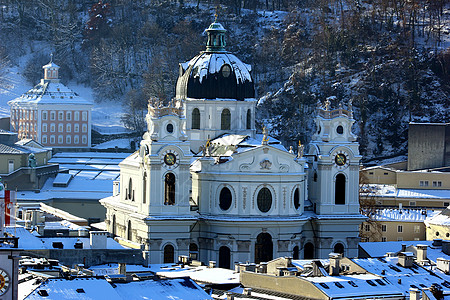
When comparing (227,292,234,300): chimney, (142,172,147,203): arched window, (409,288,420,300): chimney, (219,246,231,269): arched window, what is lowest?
(219,246,231,269): arched window

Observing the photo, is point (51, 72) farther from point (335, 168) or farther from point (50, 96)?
point (335, 168)

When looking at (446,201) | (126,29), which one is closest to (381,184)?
(446,201)

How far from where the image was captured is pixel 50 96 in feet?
546

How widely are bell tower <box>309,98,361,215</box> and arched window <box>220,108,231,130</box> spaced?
5.50 m

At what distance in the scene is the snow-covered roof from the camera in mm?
166000

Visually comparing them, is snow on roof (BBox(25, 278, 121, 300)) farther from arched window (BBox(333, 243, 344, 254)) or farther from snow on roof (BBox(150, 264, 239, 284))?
arched window (BBox(333, 243, 344, 254))

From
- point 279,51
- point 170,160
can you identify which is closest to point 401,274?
point 170,160

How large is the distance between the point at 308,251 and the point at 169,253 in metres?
8.33

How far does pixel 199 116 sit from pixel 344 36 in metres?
57.9

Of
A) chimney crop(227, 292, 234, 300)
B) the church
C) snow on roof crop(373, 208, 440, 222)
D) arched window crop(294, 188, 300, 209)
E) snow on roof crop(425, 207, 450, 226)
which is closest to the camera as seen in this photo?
chimney crop(227, 292, 234, 300)

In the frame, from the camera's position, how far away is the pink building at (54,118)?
16500 cm

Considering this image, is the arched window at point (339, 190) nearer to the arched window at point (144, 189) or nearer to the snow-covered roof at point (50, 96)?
the arched window at point (144, 189)

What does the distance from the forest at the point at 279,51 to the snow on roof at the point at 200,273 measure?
47.3 m

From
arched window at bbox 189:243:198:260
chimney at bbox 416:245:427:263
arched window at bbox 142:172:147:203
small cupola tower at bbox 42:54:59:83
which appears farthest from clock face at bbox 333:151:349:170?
small cupola tower at bbox 42:54:59:83
